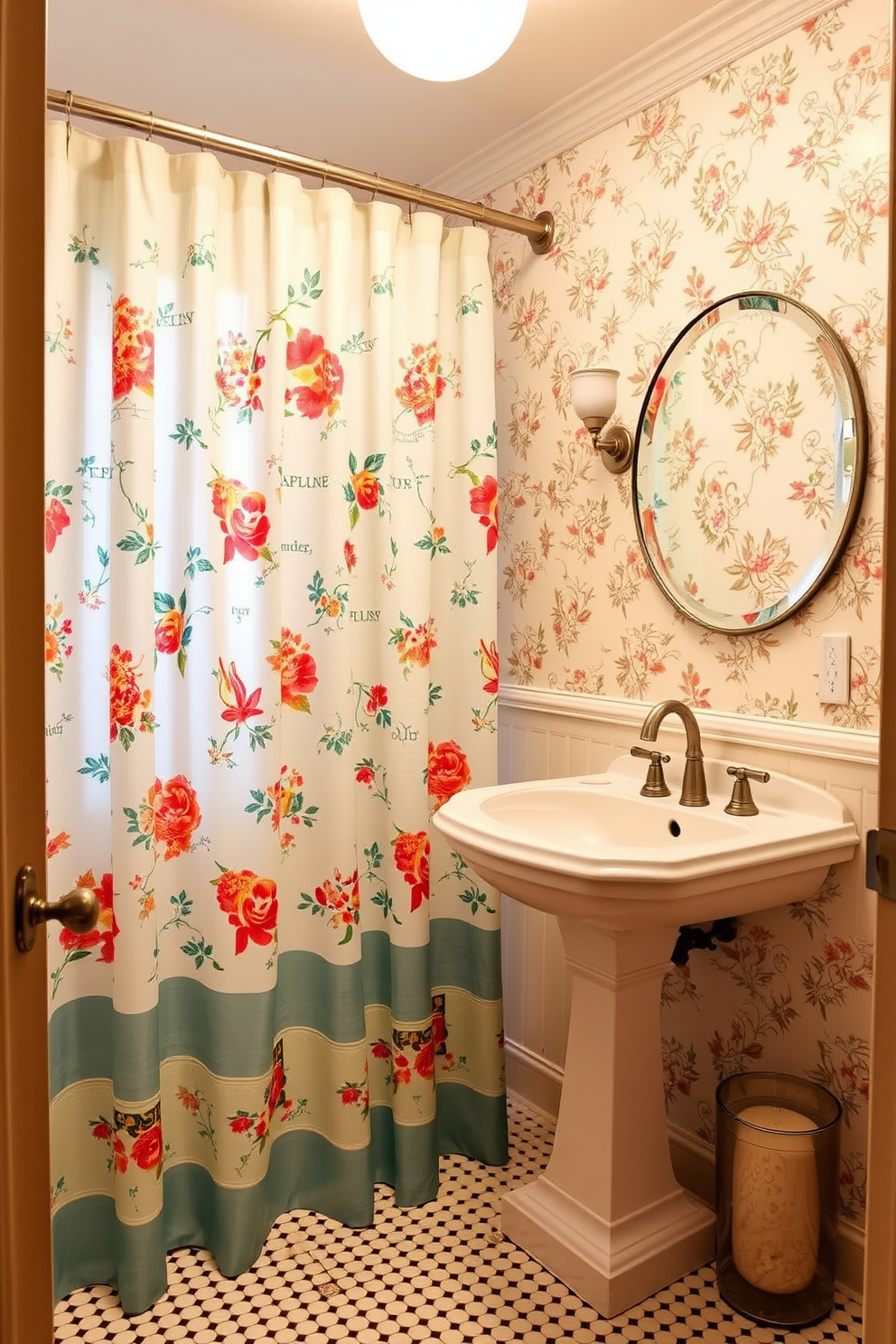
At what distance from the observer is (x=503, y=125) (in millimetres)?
2363

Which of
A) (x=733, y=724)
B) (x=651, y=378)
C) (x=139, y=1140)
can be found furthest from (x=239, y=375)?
(x=139, y=1140)

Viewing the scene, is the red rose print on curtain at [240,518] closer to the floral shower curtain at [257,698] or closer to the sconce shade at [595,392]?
the floral shower curtain at [257,698]

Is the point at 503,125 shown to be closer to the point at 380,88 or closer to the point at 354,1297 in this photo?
the point at 380,88

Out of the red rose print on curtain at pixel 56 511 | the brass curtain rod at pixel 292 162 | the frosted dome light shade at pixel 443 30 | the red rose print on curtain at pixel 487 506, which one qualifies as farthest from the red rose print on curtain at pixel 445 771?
the frosted dome light shade at pixel 443 30

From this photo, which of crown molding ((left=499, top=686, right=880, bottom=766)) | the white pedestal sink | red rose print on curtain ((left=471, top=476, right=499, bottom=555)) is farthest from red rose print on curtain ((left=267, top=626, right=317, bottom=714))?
crown molding ((left=499, top=686, right=880, bottom=766))

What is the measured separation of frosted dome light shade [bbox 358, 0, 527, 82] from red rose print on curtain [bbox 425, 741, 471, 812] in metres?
1.38

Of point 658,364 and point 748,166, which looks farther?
point 658,364

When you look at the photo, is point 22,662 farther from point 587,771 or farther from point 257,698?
point 587,771

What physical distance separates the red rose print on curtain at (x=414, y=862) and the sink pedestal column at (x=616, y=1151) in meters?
0.40

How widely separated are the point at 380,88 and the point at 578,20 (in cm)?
47

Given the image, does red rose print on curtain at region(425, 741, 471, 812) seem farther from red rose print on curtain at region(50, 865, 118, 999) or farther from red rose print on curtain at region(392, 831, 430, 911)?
red rose print on curtain at region(50, 865, 118, 999)

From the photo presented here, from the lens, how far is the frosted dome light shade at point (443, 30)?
152 cm

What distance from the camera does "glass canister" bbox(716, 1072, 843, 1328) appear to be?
5.65 feet

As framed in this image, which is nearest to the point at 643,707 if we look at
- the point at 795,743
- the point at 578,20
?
the point at 795,743
